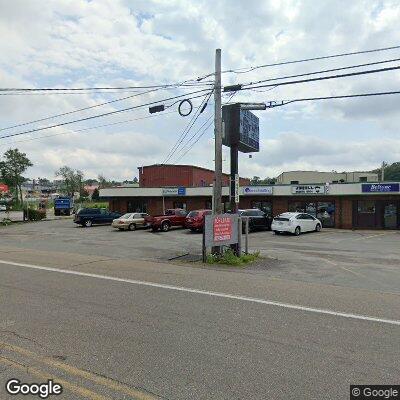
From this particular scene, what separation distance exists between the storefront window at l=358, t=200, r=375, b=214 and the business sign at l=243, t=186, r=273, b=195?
6901 millimetres

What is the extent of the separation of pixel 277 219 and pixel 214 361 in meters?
22.6

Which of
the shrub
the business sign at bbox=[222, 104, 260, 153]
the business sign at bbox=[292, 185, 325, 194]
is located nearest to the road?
the business sign at bbox=[222, 104, 260, 153]

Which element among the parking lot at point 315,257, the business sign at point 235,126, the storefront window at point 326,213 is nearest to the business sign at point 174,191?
the storefront window at point 326,213

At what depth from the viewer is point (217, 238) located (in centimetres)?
1426

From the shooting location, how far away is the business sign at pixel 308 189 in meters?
31.5

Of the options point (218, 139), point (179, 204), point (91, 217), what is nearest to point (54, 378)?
point (218, 139)

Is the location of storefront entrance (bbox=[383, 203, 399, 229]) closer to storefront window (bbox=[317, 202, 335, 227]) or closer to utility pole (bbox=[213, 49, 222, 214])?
storefront window (bbox=[317, 202, 335, 227])

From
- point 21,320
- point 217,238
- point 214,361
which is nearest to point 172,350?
point 214,361

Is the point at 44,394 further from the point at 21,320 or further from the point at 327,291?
the point at 327,291

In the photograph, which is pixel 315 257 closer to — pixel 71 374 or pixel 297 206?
pixel 71 374

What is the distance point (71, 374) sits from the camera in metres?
4.61

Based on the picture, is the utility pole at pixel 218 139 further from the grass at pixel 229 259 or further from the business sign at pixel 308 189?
the business sign at pixel 308 189

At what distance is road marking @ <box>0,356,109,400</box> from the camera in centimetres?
415

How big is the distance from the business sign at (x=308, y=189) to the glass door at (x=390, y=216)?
4814mm
